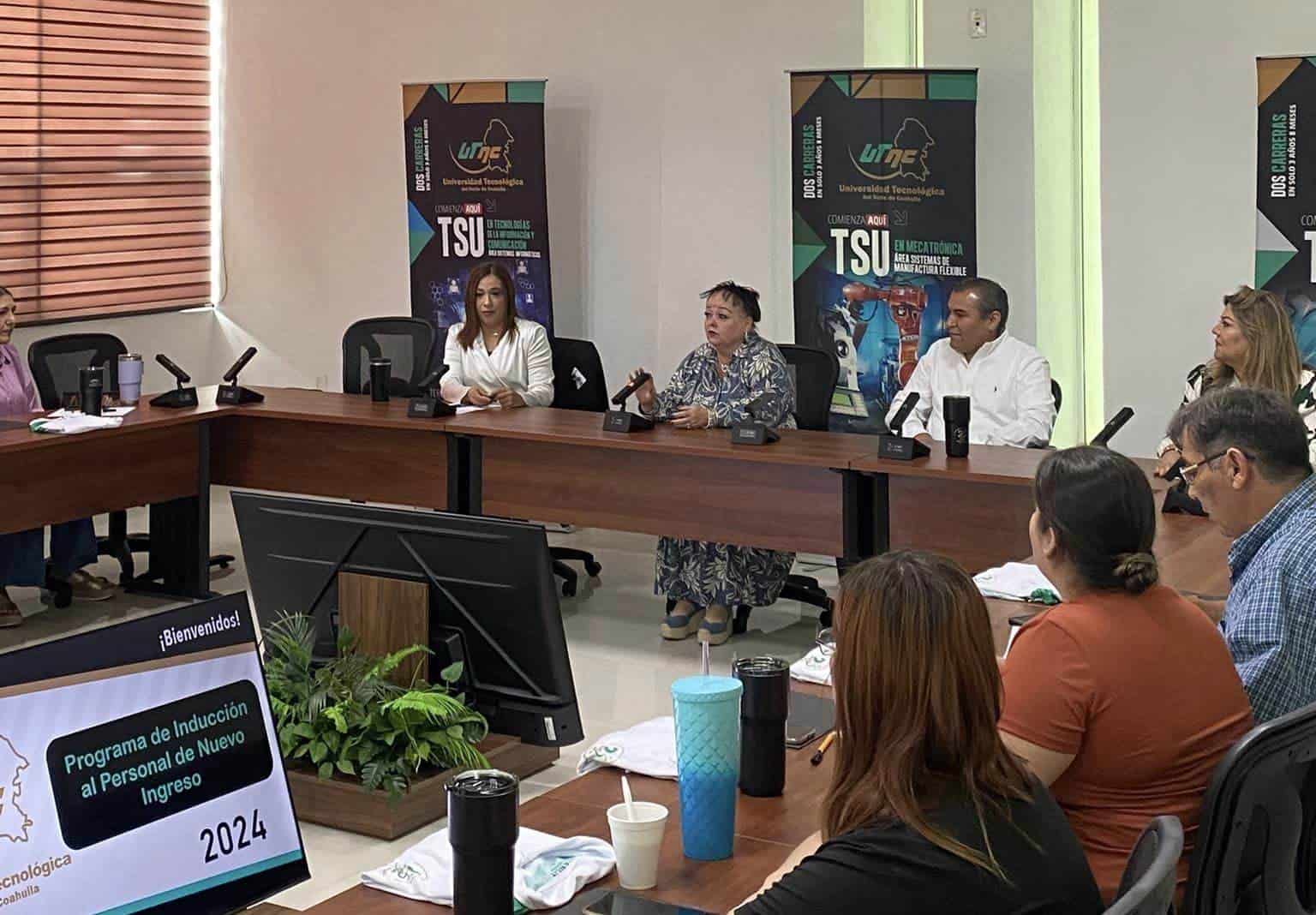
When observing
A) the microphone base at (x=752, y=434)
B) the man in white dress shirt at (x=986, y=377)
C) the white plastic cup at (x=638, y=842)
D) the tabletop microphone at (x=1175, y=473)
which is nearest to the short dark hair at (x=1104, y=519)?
the white plastic cup at (x=638, y=842)

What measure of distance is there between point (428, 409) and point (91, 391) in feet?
3.89

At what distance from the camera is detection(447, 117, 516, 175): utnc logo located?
7508 millimetres

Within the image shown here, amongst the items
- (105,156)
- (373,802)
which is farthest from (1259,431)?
(105,156)

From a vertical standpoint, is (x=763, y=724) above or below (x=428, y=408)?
below

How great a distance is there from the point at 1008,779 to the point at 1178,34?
514cm

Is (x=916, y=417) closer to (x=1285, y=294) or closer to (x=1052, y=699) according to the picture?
(x=1285, y=294)

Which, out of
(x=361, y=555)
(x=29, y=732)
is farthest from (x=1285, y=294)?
(x=29, y=732)

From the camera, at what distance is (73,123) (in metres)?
7.96

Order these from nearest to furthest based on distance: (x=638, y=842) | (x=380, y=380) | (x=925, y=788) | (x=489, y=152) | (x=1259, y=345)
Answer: (x=925, y=788) → (x=638, y=842) → (x=1259, y=345) → (x=380, y=380) → (x=489, y=152)

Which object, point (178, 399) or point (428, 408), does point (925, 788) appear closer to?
point (428, 408)

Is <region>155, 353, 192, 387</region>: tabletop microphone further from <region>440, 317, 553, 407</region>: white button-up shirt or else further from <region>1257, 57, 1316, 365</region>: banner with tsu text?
<region>1257, 57, 1316, 365</region>: banner with tsu text

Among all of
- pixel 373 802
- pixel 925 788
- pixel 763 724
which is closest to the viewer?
pixel 925 788

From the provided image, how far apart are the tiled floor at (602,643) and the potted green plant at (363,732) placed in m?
0.09

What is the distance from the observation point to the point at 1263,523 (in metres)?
2.61
